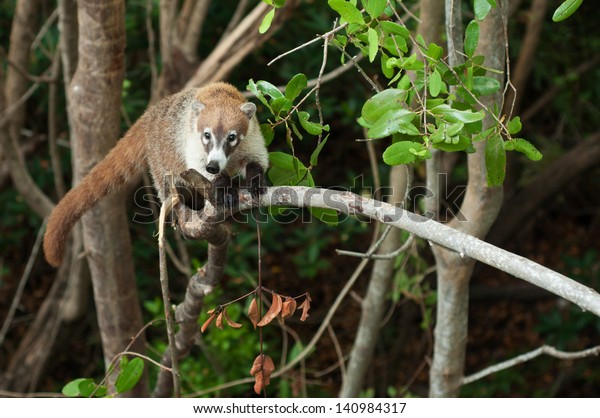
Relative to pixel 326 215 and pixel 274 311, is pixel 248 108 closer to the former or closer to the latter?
pixel 326 215

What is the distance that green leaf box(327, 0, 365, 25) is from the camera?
82.7 inches

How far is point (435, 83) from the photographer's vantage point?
2.08 meters

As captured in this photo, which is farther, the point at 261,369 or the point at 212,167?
the point at 212,167

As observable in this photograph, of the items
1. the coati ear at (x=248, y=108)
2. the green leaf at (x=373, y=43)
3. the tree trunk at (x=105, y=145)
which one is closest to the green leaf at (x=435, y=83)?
the green leaf at (x=373, y=43)

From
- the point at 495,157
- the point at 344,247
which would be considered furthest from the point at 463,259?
the point at 344,247

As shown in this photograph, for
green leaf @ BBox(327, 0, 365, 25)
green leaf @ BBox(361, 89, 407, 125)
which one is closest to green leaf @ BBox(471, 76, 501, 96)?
green leaf @ BBox(361, 89, 407, 125)

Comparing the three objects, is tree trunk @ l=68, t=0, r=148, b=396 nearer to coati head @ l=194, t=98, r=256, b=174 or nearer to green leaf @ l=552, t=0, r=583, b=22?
coati head @ l=194, t=98, r=256, b=174

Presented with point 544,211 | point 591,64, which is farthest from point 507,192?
point 591,64

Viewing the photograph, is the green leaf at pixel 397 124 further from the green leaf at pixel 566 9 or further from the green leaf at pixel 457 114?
the green leaf at pixel 566 9

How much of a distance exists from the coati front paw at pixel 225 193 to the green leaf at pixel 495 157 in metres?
0.93

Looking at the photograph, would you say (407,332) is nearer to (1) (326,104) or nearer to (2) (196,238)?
(1) (326,104)

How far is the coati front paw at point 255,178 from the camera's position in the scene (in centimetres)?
290

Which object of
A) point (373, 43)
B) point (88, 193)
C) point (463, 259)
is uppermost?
point (373, 43)

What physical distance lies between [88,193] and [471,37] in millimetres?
1766
